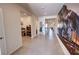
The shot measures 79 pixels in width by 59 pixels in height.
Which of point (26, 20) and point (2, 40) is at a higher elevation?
point (26, 20)

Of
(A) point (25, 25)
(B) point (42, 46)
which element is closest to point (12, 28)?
(A) point (25, 25)

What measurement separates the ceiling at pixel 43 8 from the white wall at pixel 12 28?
0.83 feet

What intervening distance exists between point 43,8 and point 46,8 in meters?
0.06

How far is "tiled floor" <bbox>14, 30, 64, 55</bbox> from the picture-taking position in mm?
2285

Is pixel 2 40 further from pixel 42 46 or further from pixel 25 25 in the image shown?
pixel 42 46

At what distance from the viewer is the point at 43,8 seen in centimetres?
232

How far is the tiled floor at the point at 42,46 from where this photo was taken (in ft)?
7.50

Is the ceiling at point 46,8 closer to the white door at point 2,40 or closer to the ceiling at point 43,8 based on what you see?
the ceiling at point 43,8

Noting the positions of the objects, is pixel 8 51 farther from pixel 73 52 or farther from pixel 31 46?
pixel 73 52

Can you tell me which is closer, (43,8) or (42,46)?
(43,8)

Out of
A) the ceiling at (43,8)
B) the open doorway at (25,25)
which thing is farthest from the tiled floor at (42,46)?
the ceiling at (43,8)
